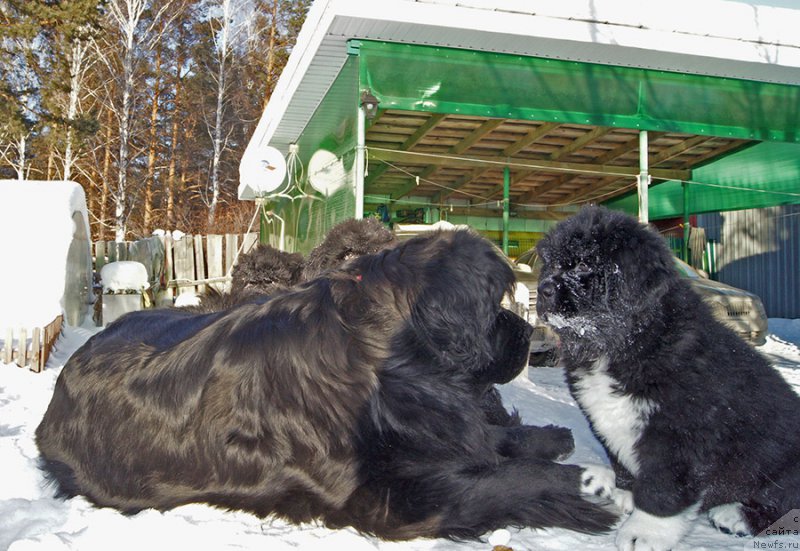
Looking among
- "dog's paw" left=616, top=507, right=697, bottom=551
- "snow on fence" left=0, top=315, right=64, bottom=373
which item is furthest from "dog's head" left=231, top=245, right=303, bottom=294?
"dog's paw" left=616, top=507, right=697, bottom=551

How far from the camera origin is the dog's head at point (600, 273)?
2.37 m

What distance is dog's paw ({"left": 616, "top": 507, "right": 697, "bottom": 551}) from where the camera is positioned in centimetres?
198

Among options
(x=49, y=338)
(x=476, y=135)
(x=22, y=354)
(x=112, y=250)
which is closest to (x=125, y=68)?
(x=112, y=250)

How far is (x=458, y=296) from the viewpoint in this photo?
85.0 inches

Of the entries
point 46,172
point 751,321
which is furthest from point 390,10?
point 46,172

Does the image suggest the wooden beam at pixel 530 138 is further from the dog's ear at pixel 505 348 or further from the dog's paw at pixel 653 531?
the dog's paw at pixel 653 531

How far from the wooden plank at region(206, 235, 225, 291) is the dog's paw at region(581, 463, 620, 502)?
18240 mm

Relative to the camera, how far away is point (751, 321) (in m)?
8.45

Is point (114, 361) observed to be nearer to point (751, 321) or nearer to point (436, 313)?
point (436, 313)

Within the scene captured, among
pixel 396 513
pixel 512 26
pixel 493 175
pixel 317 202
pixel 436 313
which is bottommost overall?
pixel 396 513

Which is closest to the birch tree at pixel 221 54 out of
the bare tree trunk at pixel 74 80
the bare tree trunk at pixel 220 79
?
the bare tree trunk at pixel 220 79

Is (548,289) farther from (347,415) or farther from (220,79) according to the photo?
(220,79)

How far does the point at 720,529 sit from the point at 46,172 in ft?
98.6

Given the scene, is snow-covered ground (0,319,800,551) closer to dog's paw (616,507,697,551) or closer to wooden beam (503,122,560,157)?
dog's paw (616,507,697,551)
